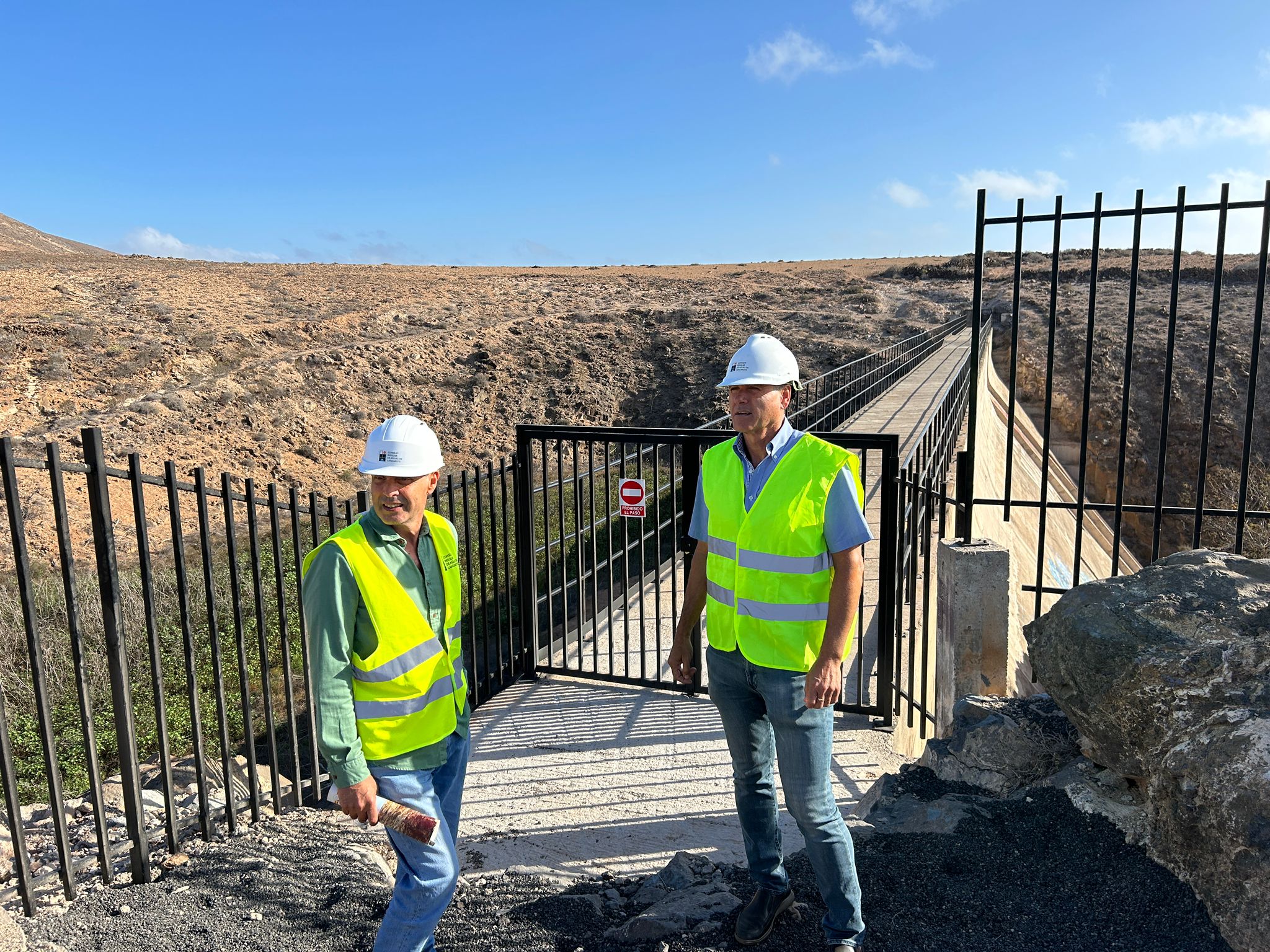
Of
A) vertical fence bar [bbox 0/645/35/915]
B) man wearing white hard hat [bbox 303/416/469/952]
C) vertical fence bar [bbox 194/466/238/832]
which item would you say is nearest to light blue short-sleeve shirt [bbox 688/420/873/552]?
man wearing white hard hat [bbox 303/416/469/952]

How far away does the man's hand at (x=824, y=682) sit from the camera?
9.18ft

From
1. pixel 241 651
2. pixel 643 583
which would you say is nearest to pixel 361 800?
pixel 241 651

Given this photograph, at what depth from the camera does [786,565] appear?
9.59ft

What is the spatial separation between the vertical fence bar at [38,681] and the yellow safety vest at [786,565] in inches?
102

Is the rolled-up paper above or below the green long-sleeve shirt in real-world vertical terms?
below

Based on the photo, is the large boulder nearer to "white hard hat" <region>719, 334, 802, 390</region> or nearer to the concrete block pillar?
the concrete block pillar

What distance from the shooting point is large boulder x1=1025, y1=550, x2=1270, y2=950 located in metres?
2.85

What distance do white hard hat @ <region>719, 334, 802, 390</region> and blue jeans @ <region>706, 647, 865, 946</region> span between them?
99 cm

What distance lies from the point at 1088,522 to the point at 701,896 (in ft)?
62.0

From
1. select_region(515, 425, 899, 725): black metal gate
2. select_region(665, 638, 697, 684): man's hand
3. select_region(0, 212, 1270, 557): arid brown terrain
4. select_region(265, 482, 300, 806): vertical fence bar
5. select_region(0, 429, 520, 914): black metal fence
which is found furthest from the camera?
select_region(0, 212, 1270, 557): arid brown terrain

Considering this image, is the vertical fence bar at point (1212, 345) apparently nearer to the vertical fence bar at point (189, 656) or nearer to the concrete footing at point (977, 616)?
the concrete footing at point (977, 616)

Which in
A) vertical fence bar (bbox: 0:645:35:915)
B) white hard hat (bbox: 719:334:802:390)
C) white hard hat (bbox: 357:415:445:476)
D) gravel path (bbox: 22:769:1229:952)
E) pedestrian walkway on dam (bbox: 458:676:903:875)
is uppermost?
white hard hat (bbox: 719:334:802:390)

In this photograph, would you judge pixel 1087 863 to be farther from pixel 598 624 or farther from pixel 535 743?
pixel 598 624

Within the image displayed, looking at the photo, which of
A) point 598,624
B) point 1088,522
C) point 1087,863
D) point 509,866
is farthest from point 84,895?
point 1088,522
